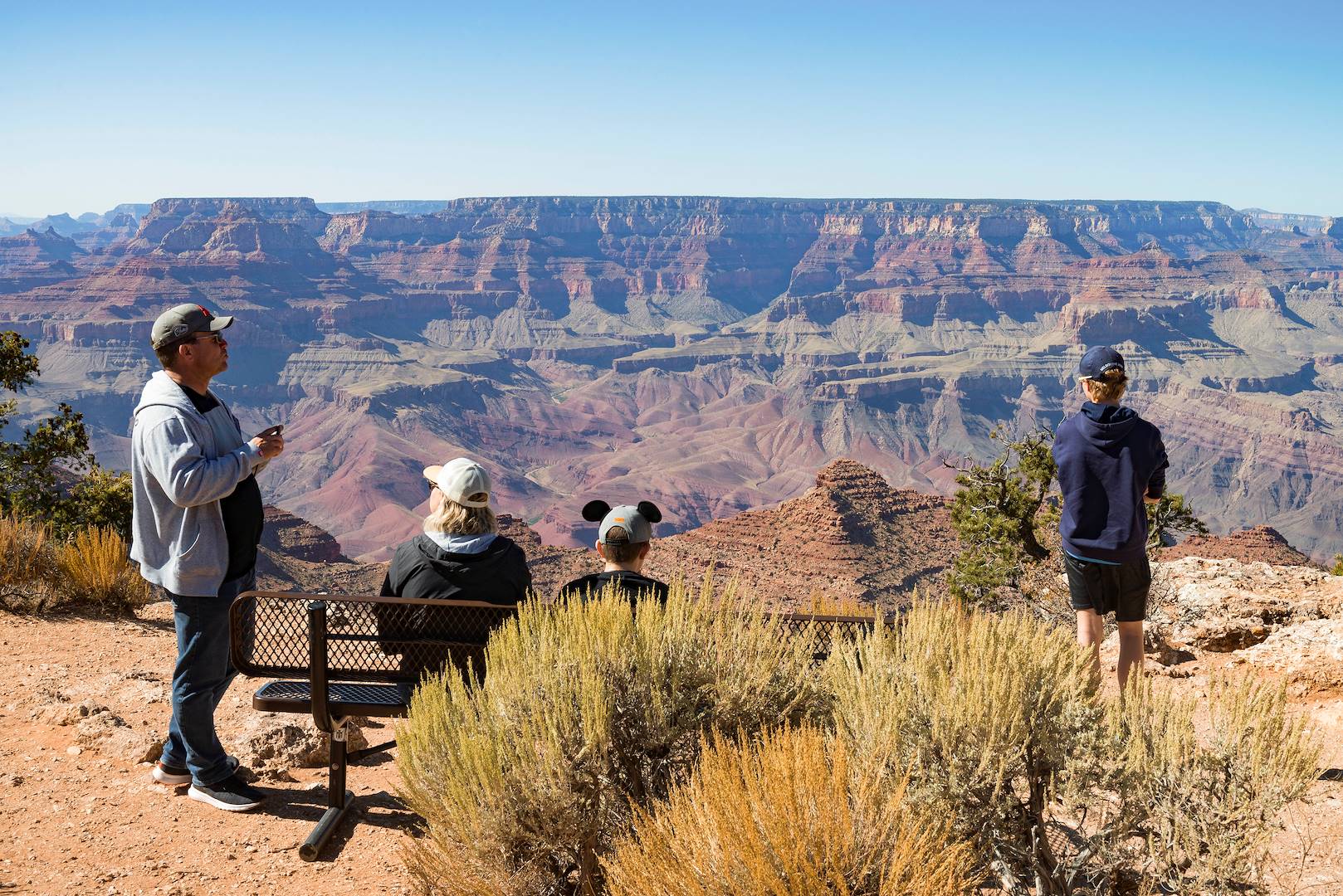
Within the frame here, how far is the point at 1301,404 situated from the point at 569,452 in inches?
4604

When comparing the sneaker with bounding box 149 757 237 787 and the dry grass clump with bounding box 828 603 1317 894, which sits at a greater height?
the dry grass clump with bounding box 828 603 1317 894

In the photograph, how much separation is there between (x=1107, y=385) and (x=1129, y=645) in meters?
1.24

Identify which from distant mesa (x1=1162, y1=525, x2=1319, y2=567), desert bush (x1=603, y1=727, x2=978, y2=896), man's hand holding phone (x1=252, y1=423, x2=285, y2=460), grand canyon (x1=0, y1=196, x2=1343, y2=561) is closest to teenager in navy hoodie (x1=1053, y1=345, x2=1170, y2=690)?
desert bush (x1=603, y1=727, x2=978, y2=896)

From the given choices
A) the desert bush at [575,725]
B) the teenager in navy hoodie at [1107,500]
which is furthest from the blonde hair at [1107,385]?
the desert bush at [575,725]

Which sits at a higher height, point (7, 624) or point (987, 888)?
point (987, 888)

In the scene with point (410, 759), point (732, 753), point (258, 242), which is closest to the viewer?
point (732, 753)

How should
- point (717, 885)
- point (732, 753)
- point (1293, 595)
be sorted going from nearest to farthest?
point (717, 885)
point (732, 753)
point (1293, 595)

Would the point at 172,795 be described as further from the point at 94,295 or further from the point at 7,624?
the point at 94,295

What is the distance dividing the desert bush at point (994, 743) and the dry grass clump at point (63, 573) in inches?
267

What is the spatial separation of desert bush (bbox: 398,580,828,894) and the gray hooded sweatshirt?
120 centimetres

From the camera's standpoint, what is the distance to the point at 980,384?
525ft

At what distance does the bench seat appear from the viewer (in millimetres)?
3648

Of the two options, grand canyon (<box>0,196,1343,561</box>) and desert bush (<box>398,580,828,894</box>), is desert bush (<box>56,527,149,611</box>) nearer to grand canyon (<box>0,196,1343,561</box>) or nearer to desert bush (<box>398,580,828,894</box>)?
desert bush (<box>398,580,828,894</box>)

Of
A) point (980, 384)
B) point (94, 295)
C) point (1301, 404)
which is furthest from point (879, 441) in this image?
point (94, 295)
